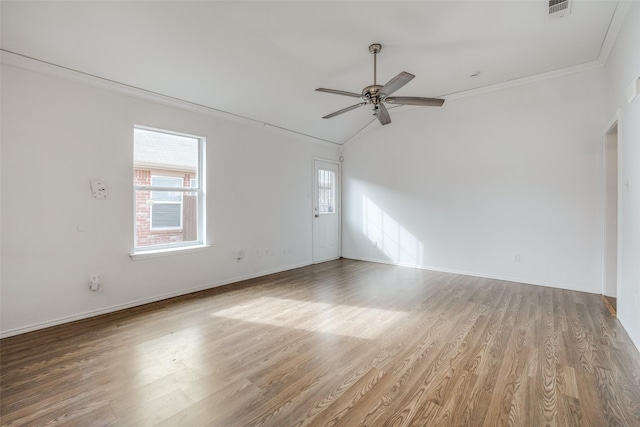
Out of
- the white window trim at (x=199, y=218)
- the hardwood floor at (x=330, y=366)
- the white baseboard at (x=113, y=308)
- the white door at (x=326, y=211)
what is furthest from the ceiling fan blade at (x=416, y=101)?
the white baseboard at (x=113, y=308)

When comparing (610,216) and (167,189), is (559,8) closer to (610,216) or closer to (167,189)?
(610,216)

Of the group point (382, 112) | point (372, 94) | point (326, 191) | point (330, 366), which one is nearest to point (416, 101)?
point (382, 112)

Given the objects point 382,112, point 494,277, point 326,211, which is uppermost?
point 382,112

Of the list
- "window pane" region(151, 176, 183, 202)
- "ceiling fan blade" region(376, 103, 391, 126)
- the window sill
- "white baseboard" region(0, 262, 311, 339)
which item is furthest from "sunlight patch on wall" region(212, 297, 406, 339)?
"ceiling fan blade" region(376, 103, 391, 126)

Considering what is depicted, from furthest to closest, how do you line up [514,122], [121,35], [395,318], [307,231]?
[307,231] < [514,122] < [395,318] < [121,35]

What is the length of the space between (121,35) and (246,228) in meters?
2.96

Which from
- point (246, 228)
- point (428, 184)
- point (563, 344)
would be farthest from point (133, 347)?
point (428, 184)

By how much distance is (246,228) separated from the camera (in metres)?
4.89

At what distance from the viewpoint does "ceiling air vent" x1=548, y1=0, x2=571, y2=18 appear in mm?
2857

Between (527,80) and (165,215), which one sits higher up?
(527,80)

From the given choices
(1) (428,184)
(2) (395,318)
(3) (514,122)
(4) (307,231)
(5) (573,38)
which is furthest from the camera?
(4) (307,231)

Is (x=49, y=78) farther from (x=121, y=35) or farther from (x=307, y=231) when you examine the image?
(x=307, y=231)

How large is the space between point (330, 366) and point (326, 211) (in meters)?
4.52

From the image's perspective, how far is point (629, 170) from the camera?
2.83 meters
